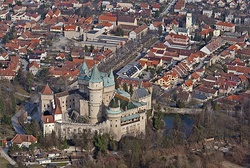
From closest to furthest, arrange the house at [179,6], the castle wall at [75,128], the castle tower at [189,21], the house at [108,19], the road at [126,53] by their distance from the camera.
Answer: the castle wall at [75,128]
the road at [126,53]
the castle tower at [189,21]
the house at [108,19]
the house at [179,6]

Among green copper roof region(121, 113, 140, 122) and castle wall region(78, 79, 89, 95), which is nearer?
green copper roof region(121, 113, 140, 122)

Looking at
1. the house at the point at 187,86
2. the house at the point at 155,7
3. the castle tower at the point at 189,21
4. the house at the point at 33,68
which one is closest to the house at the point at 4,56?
the house at the point at 33,68

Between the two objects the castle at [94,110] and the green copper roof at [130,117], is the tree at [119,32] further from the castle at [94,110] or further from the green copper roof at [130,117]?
the green copper roof at [130,117]

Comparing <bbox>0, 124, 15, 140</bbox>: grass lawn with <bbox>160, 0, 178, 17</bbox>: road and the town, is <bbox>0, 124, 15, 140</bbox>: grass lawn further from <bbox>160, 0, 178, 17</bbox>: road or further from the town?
<bbox>160, 0, 178, 17</bbox>: road

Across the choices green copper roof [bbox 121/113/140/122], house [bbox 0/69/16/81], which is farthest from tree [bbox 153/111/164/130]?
house [bbox 0/69/16/81]

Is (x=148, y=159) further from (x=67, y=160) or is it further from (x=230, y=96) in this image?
(x=230, y=96)

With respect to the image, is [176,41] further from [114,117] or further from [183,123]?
[114,117]
